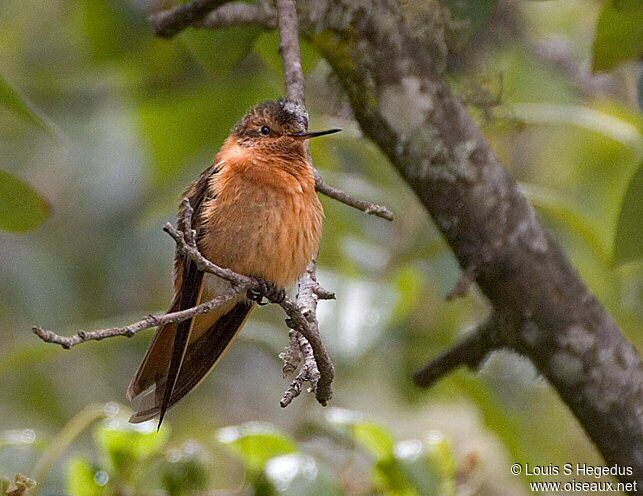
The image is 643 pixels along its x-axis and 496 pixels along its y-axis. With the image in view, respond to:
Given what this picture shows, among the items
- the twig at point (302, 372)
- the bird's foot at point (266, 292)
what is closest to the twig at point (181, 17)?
the bird's foot at point (266, 292)

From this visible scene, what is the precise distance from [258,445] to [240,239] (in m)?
0.58

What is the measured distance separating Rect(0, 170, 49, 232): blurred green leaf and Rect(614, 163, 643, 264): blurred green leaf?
67.0 inches

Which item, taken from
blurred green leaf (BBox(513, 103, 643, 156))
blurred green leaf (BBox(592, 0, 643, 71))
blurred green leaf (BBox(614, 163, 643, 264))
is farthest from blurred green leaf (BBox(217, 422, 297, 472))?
blurred green leaf (BBox(513, 103, 643, 156))

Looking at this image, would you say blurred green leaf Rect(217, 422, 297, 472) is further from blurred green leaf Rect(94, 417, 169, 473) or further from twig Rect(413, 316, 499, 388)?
twig Rect(413, 316, 499, 388)

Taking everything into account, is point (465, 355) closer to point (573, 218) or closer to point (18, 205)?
point (573, 218)

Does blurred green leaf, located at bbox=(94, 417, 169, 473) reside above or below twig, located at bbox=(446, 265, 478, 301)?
below

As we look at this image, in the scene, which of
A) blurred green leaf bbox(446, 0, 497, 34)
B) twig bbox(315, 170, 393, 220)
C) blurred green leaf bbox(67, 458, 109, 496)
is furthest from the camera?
blurred green leaf bbox(446, 0, 497, 34)

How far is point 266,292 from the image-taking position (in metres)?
2.80

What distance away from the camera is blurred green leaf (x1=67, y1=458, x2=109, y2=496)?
2.90 m

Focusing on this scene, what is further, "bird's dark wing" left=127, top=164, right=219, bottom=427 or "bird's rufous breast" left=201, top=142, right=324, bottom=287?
"bird's rufous breast" left=201, top=142, right=324, bottom=287

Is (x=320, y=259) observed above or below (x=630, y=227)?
below

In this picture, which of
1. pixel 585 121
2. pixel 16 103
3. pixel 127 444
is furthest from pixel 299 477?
pixel 585 121

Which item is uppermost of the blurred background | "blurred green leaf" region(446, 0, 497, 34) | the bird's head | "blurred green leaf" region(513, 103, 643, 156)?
"blurred green leaf" region(446, 0, 497, 34)

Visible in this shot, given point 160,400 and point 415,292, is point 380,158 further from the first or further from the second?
point 160,400
